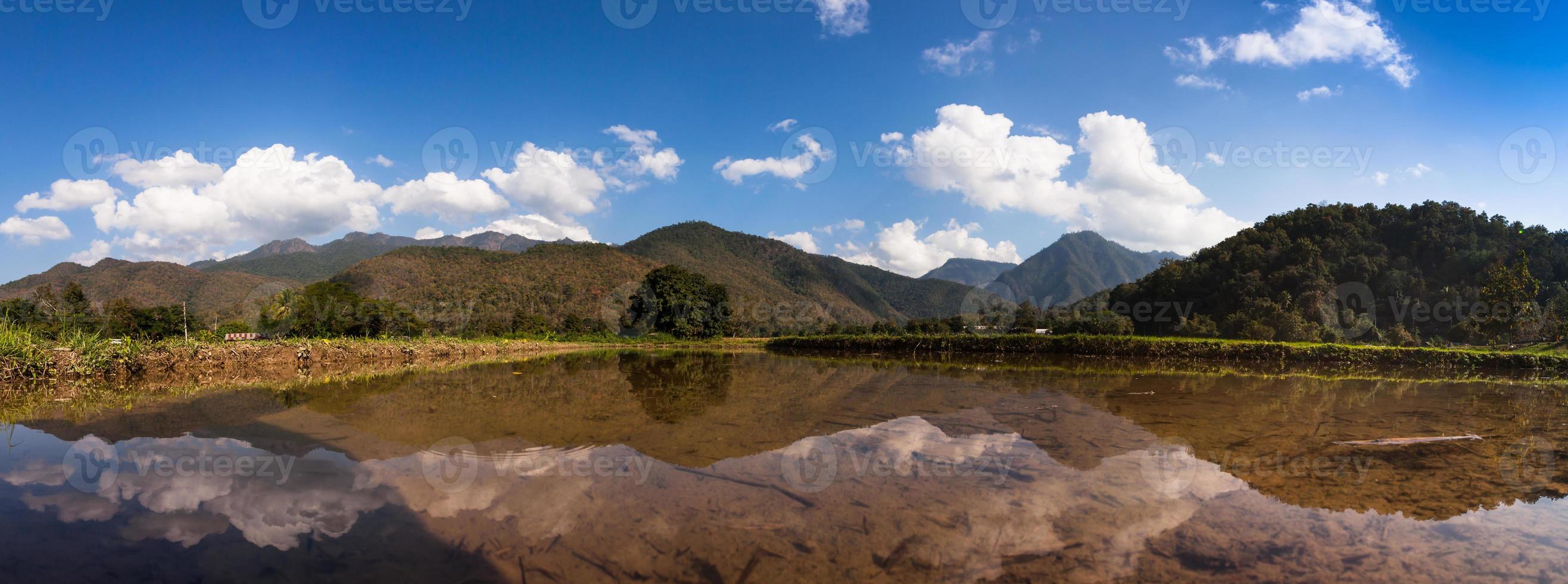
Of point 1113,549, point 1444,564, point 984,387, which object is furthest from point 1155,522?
point 984,387

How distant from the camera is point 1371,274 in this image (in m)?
42.4

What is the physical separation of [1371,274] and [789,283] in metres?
89.9

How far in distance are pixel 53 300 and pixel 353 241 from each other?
14438cm

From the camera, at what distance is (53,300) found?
36281mm

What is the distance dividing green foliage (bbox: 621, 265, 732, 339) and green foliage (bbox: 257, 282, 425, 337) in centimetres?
1555

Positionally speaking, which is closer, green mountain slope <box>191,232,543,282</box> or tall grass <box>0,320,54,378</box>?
tall grass <box>0,320,54,378</box>

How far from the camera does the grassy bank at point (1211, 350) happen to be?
21.9 metres

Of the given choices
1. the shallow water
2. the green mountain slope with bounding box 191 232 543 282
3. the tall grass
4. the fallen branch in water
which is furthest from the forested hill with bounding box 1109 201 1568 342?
the green mountain slope with bounding box 191 232 543 282

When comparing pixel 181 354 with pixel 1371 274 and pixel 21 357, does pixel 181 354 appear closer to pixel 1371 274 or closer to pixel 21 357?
pixel 21 357

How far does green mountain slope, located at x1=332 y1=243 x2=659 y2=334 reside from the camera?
6372cm

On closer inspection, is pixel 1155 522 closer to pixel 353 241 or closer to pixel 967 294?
pixel 967 294

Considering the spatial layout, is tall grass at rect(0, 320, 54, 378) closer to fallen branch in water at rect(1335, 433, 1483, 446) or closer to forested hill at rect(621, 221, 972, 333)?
fallen branch in water at rect(1335, 433, 1483, 446)

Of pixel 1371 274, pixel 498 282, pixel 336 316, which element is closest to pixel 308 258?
pixel 498 282

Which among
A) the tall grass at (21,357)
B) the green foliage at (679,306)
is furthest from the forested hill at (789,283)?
the tall grass at (21,357)
